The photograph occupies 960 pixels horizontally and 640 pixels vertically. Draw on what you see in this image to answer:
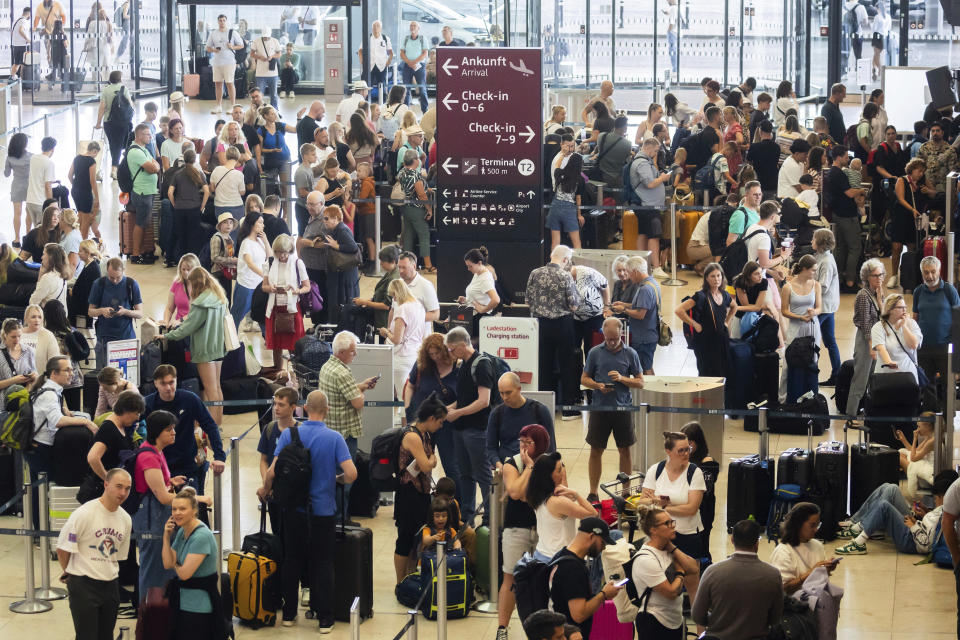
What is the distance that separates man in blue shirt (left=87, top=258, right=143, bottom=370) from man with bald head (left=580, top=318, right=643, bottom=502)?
426cm

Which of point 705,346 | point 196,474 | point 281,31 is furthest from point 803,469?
point 281,31

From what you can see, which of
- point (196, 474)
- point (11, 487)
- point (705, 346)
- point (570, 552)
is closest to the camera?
point (570, 552)

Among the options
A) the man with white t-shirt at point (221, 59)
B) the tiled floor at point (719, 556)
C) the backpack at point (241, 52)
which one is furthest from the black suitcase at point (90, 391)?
the backpack at point (241, 52)

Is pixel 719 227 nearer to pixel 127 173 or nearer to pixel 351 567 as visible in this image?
pixel 127 173

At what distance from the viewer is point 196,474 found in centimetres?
1112

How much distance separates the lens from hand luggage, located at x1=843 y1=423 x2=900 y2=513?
1180cm

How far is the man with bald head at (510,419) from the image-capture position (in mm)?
10820

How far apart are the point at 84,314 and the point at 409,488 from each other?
544cm

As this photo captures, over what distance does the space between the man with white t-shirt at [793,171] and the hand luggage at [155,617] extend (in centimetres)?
1187

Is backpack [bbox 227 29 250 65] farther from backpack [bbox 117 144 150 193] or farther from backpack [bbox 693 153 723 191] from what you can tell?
backpack [bbox 693 153 723 191]

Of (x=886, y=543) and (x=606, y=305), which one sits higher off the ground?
(x=606, y=305)

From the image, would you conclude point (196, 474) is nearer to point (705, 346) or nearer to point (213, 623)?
point (213, 623)

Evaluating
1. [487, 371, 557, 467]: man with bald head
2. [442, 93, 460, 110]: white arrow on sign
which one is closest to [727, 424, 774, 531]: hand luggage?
[487, 371, 557, 467]: man with bald head

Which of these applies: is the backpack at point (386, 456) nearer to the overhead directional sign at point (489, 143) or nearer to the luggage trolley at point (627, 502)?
the luggage trolley at point (627, 502)
